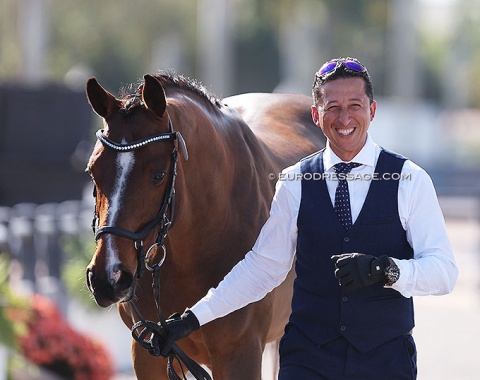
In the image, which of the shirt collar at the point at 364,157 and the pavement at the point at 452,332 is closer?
the shirt collar at the point at 364,157

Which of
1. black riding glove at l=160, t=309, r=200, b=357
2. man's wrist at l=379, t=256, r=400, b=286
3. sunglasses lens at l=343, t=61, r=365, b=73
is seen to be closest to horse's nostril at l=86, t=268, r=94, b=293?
black riding glove at l=160, t=309, r=200, b=357

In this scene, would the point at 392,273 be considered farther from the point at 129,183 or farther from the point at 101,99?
the point at 101,99

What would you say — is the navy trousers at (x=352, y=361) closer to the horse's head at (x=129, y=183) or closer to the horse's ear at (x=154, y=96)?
the horse's head at (x=129, y=183)

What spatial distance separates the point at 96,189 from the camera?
4180 millimetres

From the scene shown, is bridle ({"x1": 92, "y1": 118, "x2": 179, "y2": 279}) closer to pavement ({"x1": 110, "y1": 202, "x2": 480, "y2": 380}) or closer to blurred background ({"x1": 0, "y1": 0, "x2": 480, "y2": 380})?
blurred background ({"x1": 0, "y1": 0, "x2": 480, "y2": 380})

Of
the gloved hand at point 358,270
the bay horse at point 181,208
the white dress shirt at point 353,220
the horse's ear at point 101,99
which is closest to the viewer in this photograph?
the gloved hand at point 358,270

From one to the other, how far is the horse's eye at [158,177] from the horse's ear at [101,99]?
0.33m

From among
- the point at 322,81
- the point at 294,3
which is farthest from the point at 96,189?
the point at 294,3

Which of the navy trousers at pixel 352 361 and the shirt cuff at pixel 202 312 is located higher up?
the shirt cuff at pixel 202 312

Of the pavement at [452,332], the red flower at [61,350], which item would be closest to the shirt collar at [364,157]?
the red flower at [61,350]

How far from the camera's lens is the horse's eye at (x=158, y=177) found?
4129mm

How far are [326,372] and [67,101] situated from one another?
11.3m

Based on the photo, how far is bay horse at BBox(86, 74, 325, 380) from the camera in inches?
158

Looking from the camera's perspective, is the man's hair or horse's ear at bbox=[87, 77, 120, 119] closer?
the man's hair
